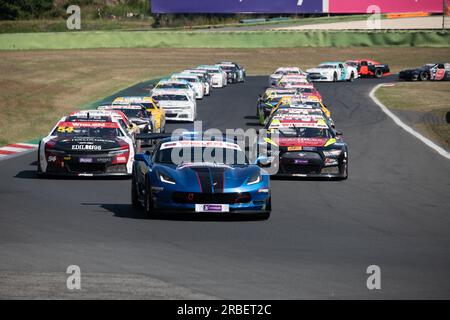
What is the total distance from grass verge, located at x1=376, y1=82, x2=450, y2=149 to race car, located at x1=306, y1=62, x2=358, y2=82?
4.26 metres

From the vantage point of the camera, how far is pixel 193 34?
7656 centimetres

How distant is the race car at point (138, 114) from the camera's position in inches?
1188

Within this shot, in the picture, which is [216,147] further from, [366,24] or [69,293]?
[366,24]

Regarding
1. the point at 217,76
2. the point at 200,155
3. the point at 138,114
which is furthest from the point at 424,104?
the point at 200,155

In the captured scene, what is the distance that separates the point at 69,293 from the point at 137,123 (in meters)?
20.0

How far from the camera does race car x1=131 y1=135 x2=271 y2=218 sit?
51.0 feet

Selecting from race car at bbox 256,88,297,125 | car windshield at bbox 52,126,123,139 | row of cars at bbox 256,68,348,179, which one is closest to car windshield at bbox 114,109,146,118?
race car at bbox 256,88,297,125

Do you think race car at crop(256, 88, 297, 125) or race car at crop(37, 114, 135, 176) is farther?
race car at crop(256, 88, 297, 125)

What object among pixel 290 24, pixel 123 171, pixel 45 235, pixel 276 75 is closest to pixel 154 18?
pixel 290 24

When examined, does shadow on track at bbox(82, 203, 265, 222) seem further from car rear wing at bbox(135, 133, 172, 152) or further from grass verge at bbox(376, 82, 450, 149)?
grass verge at bbox(376, 82, 450, 149)

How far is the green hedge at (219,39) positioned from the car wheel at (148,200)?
192 feet

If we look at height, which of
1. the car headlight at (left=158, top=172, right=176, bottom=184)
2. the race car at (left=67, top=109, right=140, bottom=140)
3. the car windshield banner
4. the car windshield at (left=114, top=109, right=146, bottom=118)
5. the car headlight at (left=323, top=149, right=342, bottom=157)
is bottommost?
the car headlight at (left=323, top=149, right=342, bottom=157)

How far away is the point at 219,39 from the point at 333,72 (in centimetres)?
1503

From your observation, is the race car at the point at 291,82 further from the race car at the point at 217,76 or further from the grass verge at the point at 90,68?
the race car at the point at 217,76
